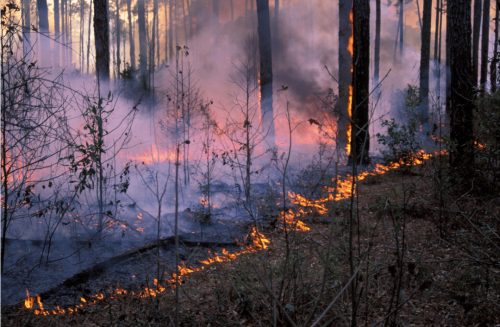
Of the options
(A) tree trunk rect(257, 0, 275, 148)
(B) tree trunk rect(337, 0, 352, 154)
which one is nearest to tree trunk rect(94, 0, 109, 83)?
(A) tree trunk rect(257, 0, 275, 148)

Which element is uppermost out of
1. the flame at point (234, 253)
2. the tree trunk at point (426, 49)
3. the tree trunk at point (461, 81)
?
the tree trunk at point (426, 49)

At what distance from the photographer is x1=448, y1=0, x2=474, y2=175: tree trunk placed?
17.3 ft

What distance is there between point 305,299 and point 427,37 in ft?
42.7

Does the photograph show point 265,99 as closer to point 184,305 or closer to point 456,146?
point 456,146

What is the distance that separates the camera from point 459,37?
210 inches

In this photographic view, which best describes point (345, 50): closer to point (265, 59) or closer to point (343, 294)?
point (265, 59)

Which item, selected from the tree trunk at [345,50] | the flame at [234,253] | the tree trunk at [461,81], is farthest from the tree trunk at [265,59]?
the tree trunk at [461,81]

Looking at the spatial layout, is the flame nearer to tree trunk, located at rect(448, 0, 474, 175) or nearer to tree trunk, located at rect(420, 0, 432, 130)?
tree trunk, located at rect(448, 0, 474, 175)

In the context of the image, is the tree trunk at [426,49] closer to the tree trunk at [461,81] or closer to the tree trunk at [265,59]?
the tree trunk at [265,59]

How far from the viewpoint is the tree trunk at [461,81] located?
5262 millimetres

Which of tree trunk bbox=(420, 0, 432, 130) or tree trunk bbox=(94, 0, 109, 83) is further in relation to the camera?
tree trunk bbox=(420, 0, 432, 130)

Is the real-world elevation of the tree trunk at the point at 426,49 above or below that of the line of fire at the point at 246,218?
above

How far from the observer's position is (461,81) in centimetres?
526

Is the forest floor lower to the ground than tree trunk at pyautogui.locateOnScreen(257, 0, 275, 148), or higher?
lower
